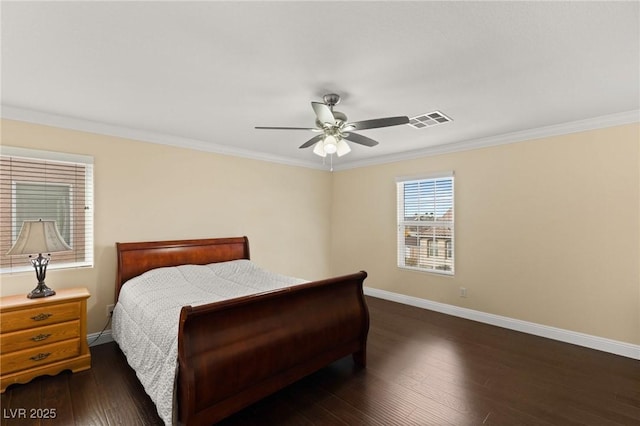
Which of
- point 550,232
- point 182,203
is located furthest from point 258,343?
point 550,232

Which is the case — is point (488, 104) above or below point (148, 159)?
above

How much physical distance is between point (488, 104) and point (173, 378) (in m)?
3.35

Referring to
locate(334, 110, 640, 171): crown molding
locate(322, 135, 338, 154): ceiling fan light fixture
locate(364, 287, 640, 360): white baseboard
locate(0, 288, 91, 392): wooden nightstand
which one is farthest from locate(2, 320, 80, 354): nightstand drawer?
locate(334, 110, 640, 171): crown molding

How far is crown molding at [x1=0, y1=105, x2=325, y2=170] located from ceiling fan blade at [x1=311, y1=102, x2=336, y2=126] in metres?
2.45

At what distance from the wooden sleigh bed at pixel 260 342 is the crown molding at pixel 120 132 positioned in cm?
275

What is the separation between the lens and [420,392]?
7.75ft

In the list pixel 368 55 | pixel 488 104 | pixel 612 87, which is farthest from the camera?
pixel 488 104

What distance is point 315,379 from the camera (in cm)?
257

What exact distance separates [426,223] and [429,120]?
191 cm

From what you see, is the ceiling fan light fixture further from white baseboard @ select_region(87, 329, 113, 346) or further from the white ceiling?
white baseboard @ select_region(87, 329, 113, 346)

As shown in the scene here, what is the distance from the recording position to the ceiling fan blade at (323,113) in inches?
83.1

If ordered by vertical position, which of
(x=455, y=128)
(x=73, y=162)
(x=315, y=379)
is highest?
(x=455, y=128)

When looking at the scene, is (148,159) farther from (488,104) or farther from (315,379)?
(488,104)

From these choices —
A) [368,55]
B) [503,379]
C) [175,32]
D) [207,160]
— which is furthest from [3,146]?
[503,379]
